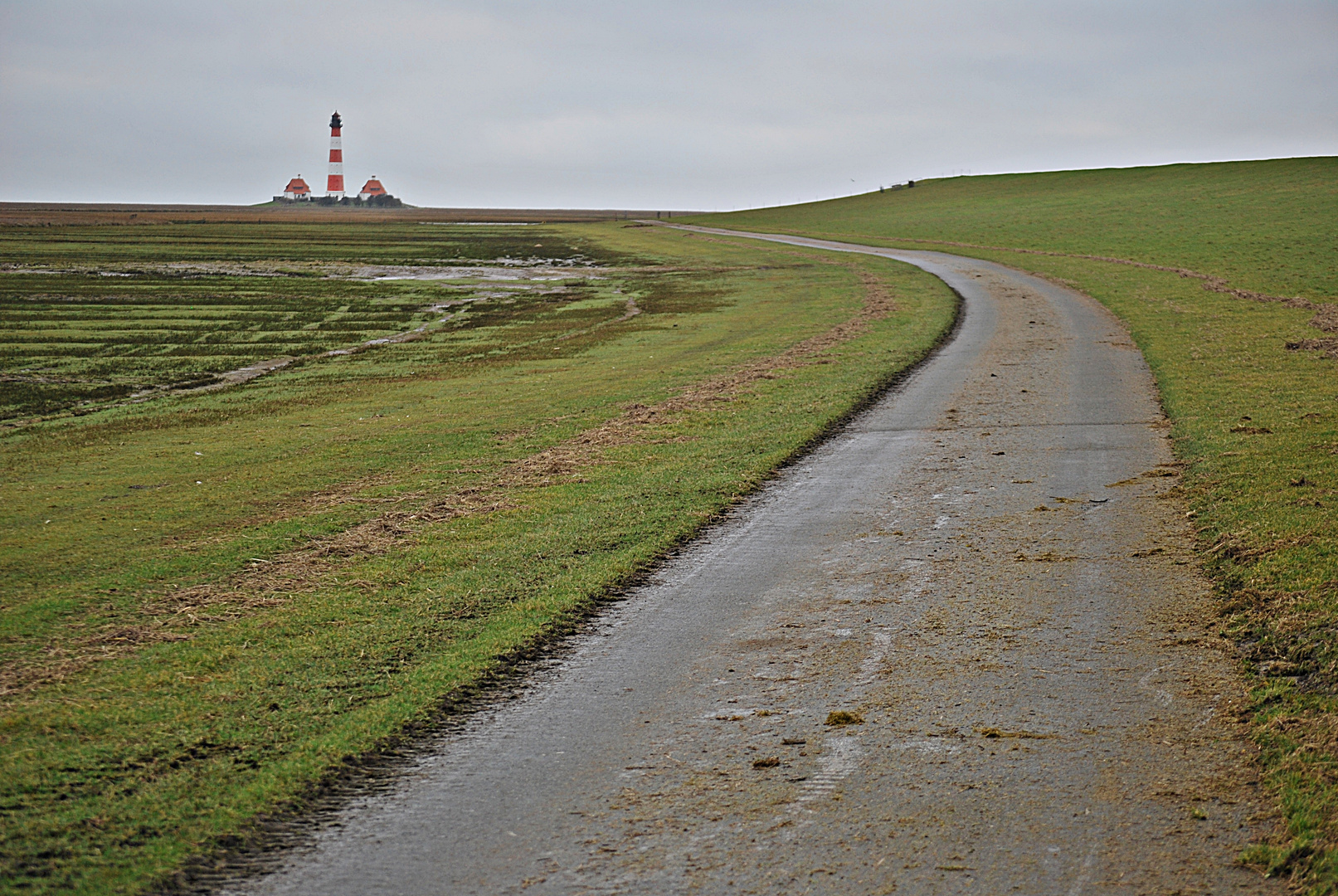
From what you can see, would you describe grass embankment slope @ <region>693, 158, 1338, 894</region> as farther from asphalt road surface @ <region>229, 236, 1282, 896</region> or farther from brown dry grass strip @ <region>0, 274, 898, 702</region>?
Result: brown dry grass strip @ <region>0, 274, 898, 702</region>

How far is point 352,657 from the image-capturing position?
6.97m

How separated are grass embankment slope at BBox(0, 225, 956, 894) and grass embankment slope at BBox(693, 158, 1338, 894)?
4.48 metres

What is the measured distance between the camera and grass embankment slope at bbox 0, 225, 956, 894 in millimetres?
5438

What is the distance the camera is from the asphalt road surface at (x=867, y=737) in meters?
4.63

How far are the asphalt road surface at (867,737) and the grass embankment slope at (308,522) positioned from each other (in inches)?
25.2

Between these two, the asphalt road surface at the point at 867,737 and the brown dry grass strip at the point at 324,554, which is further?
the brown dry grass strip at the point at 324,554

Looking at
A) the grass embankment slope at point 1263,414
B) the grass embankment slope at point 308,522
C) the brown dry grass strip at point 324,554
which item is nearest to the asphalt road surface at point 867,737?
the grass embankment slope at point 1263,414

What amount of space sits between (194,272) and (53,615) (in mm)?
51296

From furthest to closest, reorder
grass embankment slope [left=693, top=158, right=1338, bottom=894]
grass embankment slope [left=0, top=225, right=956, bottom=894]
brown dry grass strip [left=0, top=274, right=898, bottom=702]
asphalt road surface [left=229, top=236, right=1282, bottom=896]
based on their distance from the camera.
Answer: brown dry grass strip [left=0, top=274, right=898, bottom=702], grass embankment slope [left=693, top=158, right=1338, bottom=894], grass embankment slope [left=0, top=225, right=956, bottom=894], asphalt road surface [left=229, top=236, right=1282, bottom=896]

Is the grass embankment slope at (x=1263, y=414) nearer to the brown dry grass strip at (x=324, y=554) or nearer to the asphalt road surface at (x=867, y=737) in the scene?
the asphalt road surface at (x=867, y=737)

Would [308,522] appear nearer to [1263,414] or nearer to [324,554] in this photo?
[324,554]

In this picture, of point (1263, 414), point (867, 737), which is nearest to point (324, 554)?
point (867, 737)

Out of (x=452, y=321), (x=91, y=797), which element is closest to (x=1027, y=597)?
(x=91, y=797)

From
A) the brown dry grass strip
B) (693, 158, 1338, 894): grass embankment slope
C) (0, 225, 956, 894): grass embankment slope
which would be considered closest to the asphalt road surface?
(693, 158, 1338, 894): grass embankment slope
